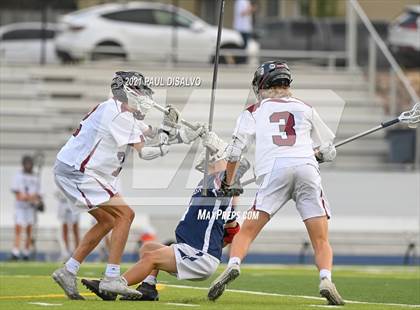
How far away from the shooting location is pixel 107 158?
11.9 meters

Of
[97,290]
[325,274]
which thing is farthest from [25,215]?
[325,274]

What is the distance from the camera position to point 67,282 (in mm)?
11820

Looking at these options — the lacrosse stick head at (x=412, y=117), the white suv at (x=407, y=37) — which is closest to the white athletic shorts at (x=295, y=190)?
the lacrosse stick head at (x=412, y=117)

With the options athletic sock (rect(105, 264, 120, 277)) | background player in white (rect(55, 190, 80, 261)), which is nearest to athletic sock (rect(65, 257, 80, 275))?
athletic sock (rect(105, 264, 120, 277))

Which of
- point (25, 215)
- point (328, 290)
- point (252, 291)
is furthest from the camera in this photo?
point (25, 215)

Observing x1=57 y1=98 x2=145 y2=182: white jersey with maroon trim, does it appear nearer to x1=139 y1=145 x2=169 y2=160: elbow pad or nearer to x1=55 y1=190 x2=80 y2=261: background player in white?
x1=139 y1=145 x2=169 y2=160: elbow pad

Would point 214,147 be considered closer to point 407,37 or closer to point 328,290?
point 328,290

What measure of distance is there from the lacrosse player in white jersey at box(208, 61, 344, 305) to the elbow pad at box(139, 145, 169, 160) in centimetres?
68

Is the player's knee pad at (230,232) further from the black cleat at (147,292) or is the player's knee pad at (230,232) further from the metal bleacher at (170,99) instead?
the metal bleacher at (170,99)

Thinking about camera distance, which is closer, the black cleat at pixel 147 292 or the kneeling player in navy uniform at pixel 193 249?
the kneeling player in navy uniform at pixel 193 249

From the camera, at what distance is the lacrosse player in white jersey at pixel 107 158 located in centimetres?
1180

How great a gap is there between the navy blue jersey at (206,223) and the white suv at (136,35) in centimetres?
1772

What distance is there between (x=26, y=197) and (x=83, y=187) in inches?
470

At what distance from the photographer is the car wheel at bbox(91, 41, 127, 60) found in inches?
1164
